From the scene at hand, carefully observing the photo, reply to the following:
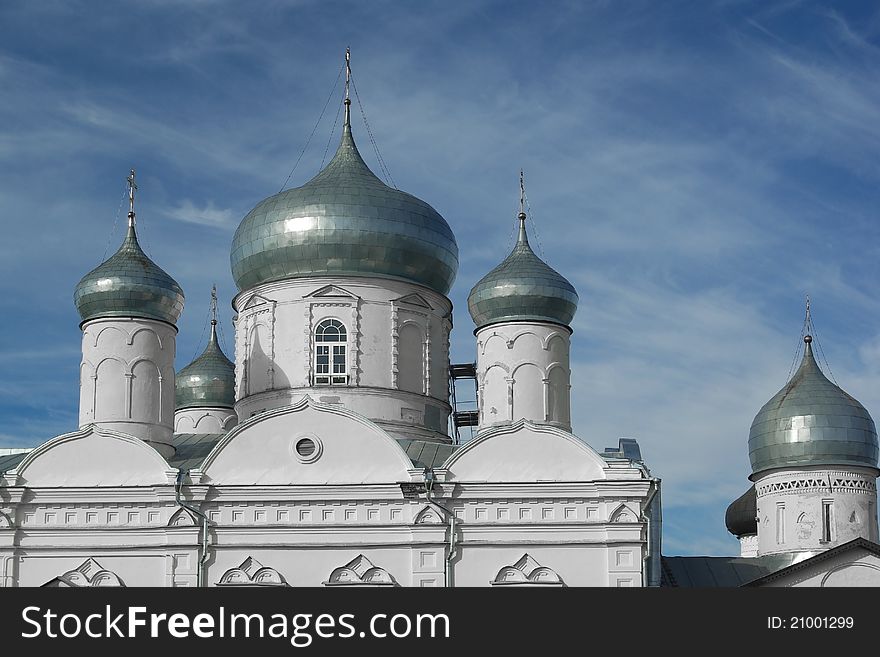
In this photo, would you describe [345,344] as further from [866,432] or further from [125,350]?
[866,432]

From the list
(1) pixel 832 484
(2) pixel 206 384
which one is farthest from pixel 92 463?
(1) pixel 832 484

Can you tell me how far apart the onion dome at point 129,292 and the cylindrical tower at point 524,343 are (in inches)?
195

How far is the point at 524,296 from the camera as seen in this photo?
2600cm

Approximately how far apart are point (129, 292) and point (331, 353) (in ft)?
10.9

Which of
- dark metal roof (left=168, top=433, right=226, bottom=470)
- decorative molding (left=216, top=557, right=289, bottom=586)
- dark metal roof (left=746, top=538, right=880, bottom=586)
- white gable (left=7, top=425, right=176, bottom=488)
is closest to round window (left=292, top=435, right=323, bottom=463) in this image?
dark metal roof (left=168, top=433, right=226, bottom=470)

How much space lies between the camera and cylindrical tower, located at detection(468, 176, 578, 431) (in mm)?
25609

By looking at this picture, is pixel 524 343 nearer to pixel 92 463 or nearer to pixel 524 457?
pixel 524 457

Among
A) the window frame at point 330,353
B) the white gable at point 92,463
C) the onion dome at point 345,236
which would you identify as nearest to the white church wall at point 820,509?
the onion dome at point 345,236

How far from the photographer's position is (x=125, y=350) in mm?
25078

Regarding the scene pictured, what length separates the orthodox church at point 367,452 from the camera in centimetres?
2298

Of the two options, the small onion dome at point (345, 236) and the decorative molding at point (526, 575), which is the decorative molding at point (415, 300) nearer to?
the small onion dome at point (345, 236)

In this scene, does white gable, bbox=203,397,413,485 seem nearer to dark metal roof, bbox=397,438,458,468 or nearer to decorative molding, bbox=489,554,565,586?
dark metal roof, bbox=397,438,458,468

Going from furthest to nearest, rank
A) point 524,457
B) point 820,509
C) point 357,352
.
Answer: point 820,509 < point 357,352 < point 524,457
